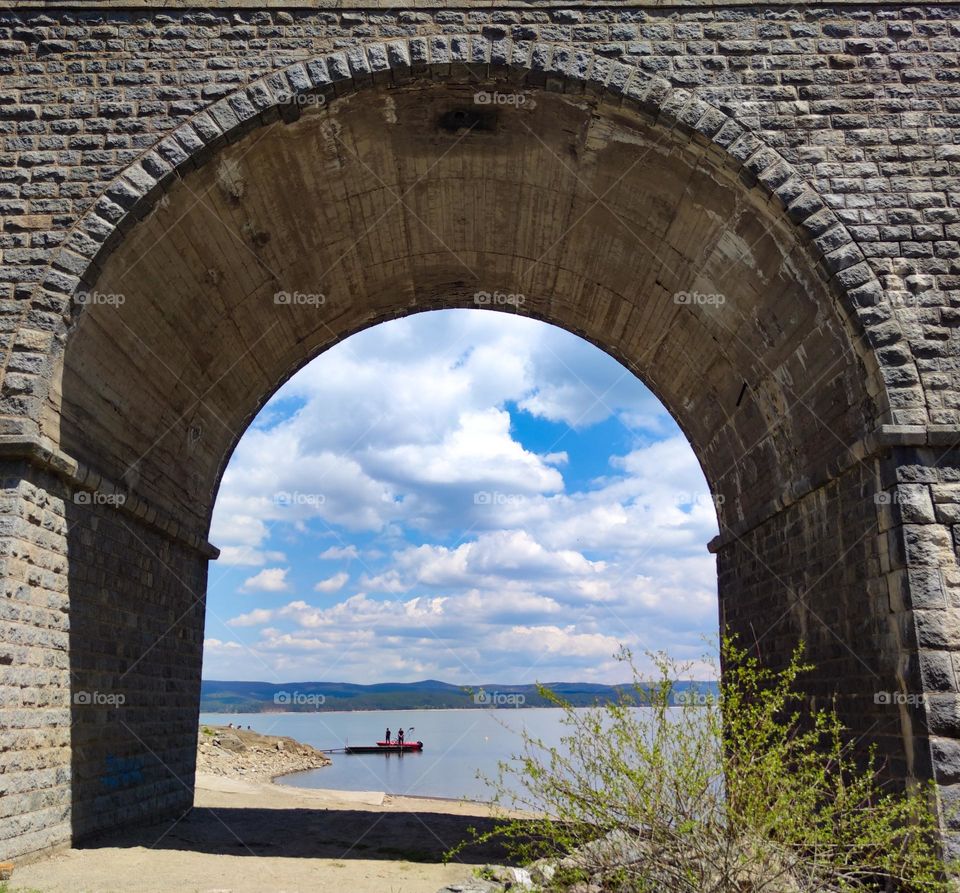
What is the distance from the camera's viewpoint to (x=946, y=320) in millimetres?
7957

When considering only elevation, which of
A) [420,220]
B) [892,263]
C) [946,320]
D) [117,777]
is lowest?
[117,777]

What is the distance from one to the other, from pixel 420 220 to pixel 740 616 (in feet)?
20.6

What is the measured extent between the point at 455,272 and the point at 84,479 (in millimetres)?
5699

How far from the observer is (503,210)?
1080cm

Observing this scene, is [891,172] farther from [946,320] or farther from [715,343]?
[715,343]

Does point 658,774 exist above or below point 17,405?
below

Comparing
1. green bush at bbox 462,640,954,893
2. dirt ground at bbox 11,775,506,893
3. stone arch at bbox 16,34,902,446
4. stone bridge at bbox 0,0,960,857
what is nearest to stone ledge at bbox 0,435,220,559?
stone bridge at bbox 0,0,960,857

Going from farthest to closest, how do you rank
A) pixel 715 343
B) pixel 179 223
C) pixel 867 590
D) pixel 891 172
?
1. pixel 715 343
2. pixel 179 223
3. pixel 891 172
4. pixel 867 590

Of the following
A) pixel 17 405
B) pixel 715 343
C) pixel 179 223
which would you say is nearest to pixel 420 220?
pixel 179 223

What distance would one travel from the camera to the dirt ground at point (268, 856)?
24.5ft

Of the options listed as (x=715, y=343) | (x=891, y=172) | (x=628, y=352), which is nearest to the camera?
(x=891, y=172)

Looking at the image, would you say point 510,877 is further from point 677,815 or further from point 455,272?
point 455,272

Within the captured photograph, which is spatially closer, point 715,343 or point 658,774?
point 658,774

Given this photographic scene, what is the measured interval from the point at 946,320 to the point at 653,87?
3.40 m
